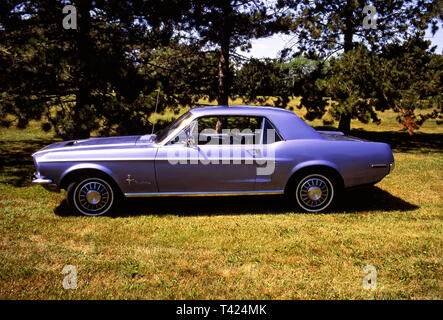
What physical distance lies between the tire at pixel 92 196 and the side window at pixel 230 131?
4.77 feet

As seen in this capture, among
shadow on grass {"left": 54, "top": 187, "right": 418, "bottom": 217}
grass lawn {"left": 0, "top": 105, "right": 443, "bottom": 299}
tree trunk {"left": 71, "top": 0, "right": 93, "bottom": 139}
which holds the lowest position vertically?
grass lawn {"left": 0, "top": 105, "right": 443, "bottom": 299}

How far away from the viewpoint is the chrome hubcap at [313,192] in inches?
206

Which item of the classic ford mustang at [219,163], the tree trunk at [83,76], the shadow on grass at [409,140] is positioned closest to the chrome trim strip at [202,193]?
the classic ford mustang at [219,163]

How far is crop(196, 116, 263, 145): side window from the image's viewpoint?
512cm

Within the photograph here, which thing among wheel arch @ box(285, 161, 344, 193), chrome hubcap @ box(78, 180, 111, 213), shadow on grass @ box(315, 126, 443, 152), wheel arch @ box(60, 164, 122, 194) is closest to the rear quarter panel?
wheel arch @ box(285, 161, 344, 193)

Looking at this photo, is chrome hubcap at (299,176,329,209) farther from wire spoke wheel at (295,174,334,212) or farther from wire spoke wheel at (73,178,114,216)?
wire spoke wheel at (73,178,114,216)

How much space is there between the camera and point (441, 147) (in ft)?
42.4

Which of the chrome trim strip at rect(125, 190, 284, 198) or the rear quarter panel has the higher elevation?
the rear quarter panel

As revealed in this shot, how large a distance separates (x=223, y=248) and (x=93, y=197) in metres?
2.10

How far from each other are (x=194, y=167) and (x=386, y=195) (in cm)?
364

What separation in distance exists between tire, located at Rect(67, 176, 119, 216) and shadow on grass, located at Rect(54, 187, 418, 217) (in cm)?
20

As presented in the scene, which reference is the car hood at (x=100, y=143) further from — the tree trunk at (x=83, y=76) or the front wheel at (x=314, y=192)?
the tree trunk at (x=83, y=76)
